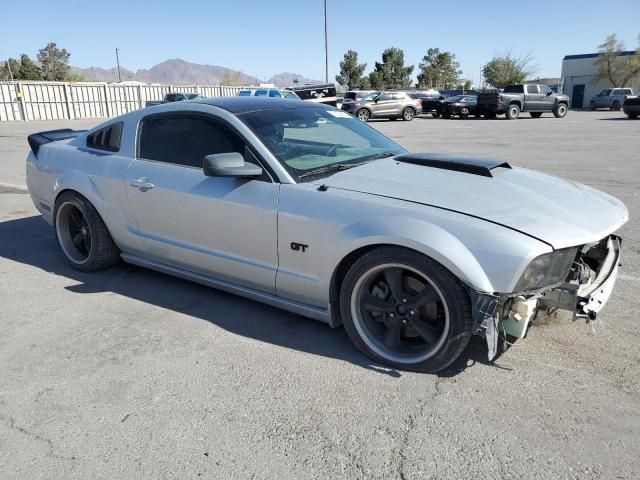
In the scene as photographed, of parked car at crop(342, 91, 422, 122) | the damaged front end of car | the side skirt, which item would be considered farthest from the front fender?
parked car at crop(342, 91, 422, 122)

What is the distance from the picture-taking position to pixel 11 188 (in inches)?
→ 344

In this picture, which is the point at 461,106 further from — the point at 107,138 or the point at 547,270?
the point at 547,270

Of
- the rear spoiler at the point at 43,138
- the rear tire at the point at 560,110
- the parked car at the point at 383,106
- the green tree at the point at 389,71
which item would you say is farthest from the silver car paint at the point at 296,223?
the green tree at the point at 389,71

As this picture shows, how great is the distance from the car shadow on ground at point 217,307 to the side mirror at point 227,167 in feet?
3.42

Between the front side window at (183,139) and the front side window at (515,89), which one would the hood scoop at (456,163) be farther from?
the front side window at (515,89)

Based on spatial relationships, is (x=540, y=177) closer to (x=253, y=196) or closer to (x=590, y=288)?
(x=590, y=288)

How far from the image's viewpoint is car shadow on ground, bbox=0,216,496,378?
321 cm

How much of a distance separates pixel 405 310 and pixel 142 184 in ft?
7.42

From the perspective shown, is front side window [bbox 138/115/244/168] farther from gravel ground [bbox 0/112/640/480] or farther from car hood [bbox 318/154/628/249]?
gravel ground [bbox 0/112/640/480]

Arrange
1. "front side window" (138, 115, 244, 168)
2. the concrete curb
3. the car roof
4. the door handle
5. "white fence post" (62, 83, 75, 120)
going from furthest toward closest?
"white fence post" (62, 83, 75, 120)
the concrete curb
the door handle
the car roof
"front side window" (138, 115, 244, 168)

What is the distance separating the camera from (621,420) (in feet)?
8.18

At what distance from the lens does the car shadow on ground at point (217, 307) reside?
3.21 metres

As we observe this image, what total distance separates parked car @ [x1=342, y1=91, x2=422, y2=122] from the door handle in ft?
79.3

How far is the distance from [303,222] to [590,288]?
5.38ft
